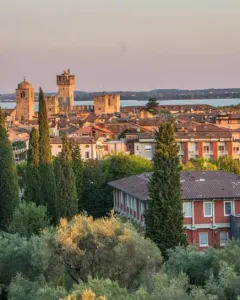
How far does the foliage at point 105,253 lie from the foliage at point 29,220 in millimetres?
9900

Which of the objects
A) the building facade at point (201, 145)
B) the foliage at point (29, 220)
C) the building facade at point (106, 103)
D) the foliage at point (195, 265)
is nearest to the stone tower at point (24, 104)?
the building facade at point (106, 103)

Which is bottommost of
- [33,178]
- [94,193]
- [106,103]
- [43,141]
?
[106,103]

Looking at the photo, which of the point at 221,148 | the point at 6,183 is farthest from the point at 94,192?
the point at 221,148

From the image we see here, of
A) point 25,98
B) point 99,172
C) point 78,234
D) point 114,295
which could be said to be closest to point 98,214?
point 99,172

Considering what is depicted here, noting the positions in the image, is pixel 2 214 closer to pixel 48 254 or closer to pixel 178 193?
pixel 178 193

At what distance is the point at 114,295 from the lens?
53.2 ft

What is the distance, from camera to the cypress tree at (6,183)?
3475cm

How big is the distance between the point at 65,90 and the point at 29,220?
519 feet

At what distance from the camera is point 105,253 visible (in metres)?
20.9

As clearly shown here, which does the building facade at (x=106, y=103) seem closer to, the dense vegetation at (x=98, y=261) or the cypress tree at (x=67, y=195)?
the cypress tree at (x=67, y=195)

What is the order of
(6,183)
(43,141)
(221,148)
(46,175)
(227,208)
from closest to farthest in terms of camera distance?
(227,208)
(6,183)
(46,175)
(43,141)
(221,148)

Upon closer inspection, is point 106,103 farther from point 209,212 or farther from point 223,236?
point 223,236

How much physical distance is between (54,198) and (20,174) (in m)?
15.9

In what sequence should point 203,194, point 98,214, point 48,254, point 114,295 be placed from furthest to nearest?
1. point 98,214
2. point 203,194
3. point 48,254
4. point 114,295
